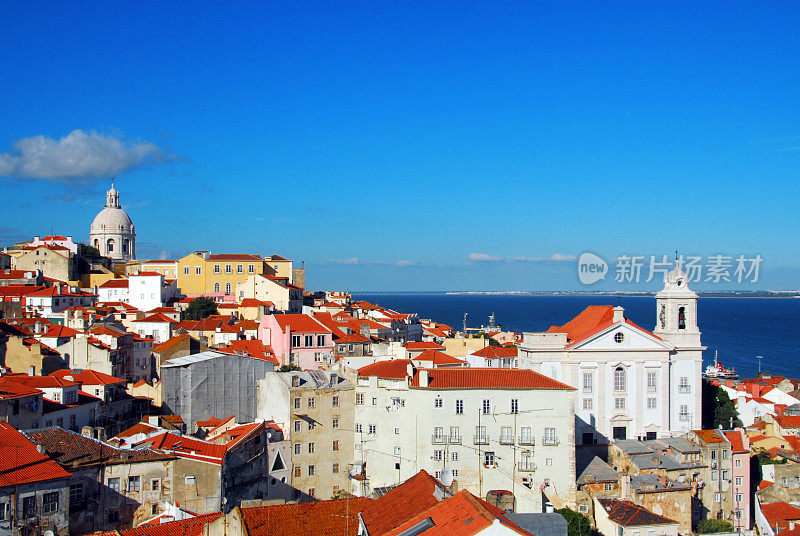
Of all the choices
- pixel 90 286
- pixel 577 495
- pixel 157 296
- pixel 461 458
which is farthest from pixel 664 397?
pixel 90 286

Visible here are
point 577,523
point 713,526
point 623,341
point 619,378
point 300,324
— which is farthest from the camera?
point 300,324

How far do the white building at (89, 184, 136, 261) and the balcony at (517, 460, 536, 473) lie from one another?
70.5 meters

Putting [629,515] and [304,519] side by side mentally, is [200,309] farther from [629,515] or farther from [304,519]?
[304,519]

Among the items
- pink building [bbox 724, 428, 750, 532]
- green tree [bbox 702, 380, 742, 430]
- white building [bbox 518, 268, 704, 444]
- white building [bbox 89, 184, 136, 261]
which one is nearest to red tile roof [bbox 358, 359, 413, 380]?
white building [bbox 518, 268, 704, 444]

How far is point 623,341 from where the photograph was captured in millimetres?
37781

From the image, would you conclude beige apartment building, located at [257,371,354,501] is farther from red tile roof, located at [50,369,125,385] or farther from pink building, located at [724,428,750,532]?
pink building, located at [724,428,750,532]

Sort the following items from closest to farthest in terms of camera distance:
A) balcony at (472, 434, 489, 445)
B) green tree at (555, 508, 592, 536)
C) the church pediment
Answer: green tree at (555, 508, 592, 536) < balcony at (472, 434, 489, 445) < the church pediment

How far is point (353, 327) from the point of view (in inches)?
2156

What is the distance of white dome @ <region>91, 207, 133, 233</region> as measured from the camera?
90.2 metres

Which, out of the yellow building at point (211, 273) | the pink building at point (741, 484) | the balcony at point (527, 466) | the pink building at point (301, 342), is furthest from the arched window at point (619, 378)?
the yellow building at point (211, 273)

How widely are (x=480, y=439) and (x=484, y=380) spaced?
240 centimetres

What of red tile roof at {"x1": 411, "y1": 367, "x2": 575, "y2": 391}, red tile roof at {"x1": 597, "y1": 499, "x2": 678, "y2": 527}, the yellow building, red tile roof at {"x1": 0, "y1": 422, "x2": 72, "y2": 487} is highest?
the yellow building

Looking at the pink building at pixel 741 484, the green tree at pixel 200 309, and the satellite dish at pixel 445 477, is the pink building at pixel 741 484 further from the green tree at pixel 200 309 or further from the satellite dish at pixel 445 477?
the green tree at pixel 200 309

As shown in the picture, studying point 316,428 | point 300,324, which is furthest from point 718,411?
point 300,324
